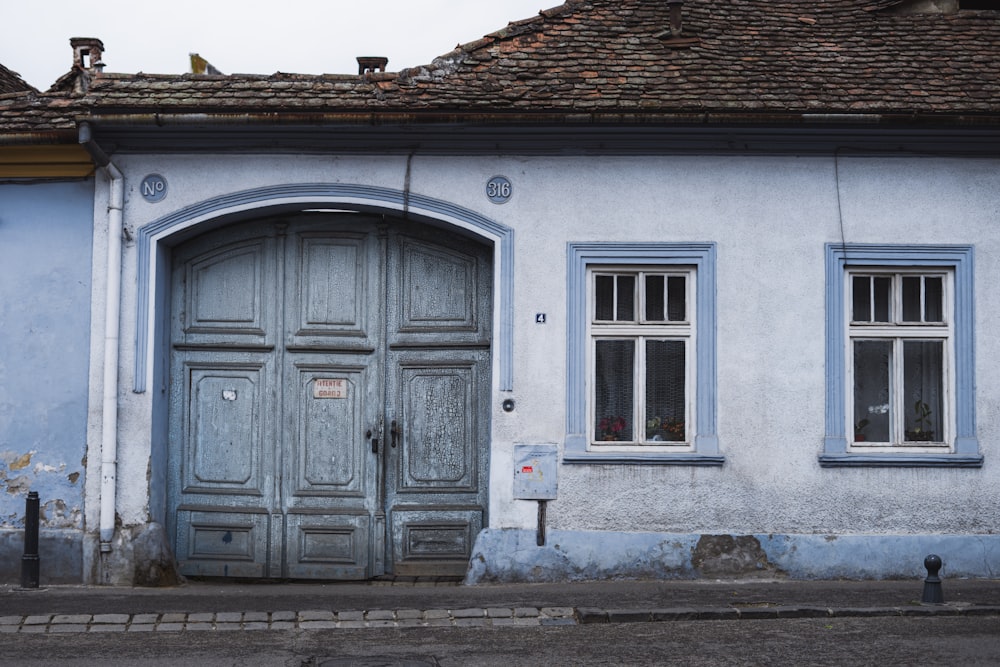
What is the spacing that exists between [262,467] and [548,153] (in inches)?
144

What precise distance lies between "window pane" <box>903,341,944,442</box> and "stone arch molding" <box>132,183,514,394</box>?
11.4 ft

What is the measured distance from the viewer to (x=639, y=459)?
982 centimetres

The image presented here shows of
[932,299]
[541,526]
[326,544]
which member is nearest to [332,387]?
[326,544]

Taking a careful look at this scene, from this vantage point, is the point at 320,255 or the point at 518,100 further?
the point at 320,255

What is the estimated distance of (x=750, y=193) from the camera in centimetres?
998

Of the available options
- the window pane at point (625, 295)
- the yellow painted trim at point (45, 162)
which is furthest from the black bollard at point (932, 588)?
the yellow painted trim at point (45, 162)

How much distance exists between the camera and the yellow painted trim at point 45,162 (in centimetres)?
985

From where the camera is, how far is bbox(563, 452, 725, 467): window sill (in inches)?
386

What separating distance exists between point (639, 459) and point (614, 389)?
0.65 m

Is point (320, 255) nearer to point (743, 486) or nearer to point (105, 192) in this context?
point (105, 192)

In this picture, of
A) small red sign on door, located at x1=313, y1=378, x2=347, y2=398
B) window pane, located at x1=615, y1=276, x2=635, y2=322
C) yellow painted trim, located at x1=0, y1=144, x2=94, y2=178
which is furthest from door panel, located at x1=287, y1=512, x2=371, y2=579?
yellow painted trim, located at x1=0, y1=144, x2=94, y2=178

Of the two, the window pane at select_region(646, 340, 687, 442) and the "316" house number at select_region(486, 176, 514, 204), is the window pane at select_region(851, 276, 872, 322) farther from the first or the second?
the "316" house number at select_region(486, 176, 514, 204)

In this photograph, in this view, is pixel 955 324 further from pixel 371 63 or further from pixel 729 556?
pixel 371 63

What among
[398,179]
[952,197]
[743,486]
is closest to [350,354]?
[398,179]
